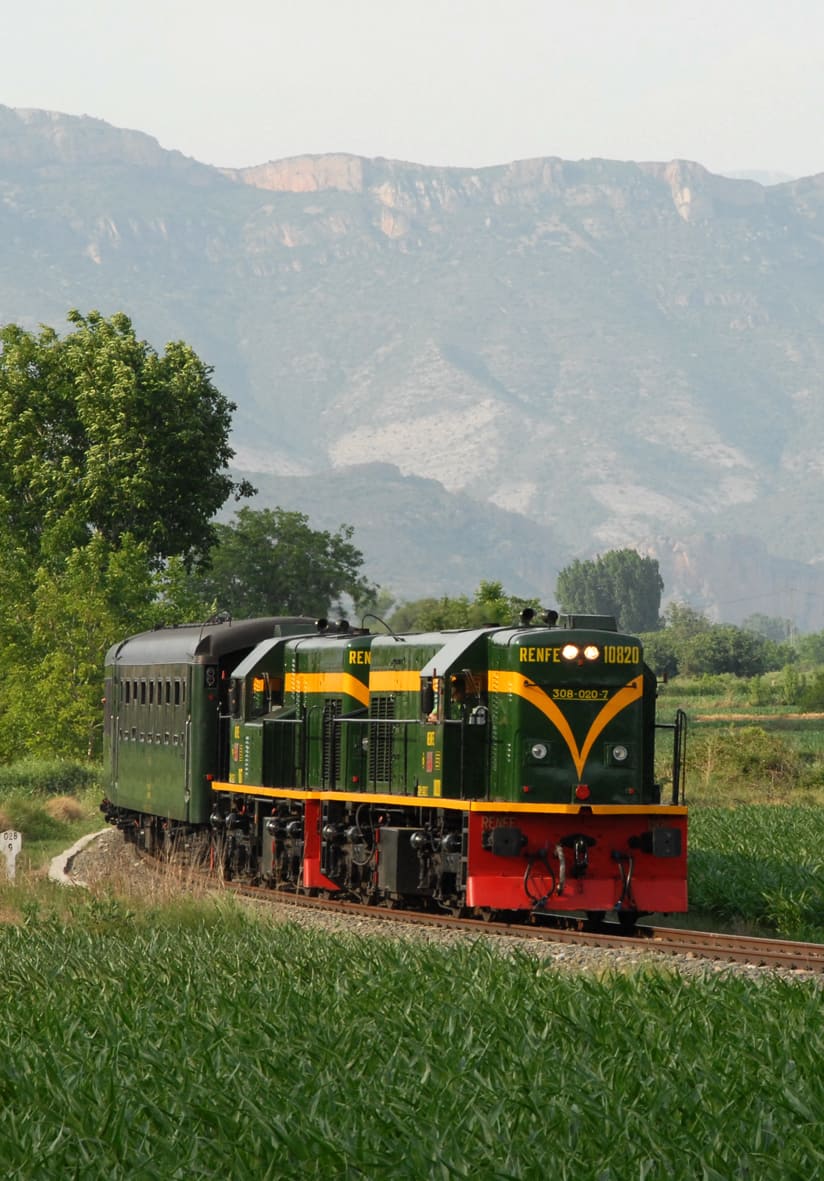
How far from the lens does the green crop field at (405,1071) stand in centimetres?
737

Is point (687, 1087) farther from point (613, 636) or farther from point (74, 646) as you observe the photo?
point (74, 646)

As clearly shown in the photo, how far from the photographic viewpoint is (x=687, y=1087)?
8.48m

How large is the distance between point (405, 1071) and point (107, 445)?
5120 centimetres

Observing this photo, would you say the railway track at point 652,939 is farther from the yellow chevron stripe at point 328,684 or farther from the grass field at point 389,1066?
the grass field at point 389,1066

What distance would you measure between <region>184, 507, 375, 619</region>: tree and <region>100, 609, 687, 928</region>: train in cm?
7830

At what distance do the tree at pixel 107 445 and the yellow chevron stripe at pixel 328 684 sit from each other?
33160 mm

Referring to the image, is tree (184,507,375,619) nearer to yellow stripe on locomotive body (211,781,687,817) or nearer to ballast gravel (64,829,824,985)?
ballast gravel (64,829,824,985)

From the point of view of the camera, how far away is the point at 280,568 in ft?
349

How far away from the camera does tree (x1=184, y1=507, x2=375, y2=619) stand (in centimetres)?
10569

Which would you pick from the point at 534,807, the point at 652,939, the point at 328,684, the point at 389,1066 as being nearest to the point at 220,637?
the point at 328,684

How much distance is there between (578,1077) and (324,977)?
4.19 m

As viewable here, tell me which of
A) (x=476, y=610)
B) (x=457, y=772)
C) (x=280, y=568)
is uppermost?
(x=280, y=568)

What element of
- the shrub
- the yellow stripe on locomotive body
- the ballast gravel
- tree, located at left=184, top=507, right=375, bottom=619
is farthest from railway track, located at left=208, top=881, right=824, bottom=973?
tree, located at left=184, top=507, right=375, bottom=619

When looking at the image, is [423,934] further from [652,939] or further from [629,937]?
[652,939]
